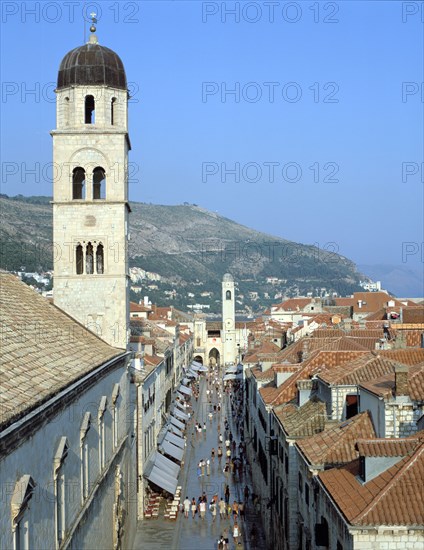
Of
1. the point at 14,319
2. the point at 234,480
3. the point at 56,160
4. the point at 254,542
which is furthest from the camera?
the point at 234,480

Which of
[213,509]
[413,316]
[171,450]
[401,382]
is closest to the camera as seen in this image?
[401,382]

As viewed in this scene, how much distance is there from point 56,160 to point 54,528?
18539 mm

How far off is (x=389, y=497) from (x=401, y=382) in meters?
5.38

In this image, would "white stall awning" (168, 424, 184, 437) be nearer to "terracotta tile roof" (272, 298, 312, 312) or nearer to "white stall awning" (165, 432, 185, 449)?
"white stall awning" (165, 432, 185, 449)

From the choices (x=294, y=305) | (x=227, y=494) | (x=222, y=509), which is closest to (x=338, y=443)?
(x=222, y=509)

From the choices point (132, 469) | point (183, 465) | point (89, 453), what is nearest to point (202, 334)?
point (183, 465)

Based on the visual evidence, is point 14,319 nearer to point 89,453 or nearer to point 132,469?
point 89,453

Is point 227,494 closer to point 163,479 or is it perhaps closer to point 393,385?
point 163,479

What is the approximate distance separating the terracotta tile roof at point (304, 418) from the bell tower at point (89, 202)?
7053 millimetres

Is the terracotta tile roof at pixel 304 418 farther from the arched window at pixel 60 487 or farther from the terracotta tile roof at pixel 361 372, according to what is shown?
the arched window at pixel 60 487

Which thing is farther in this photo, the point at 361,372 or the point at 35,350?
the point at 361,372

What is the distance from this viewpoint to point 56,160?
110 feet

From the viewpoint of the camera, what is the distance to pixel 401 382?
21547 mm

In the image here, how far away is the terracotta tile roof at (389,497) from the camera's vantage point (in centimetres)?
1602
